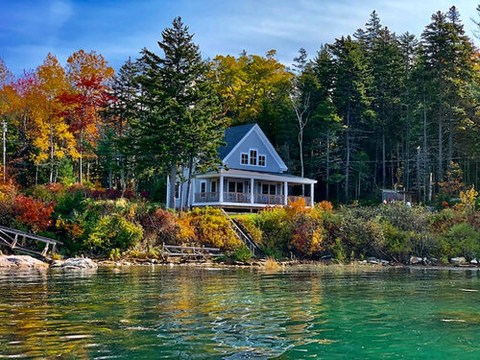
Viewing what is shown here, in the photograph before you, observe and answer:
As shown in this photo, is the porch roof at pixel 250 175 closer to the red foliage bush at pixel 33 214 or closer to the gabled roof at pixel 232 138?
the gabled roof at pixel 232 138

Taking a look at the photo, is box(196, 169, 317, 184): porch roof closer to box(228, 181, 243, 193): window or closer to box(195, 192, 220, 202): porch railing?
box(195, 192, 220, 202): porch railing

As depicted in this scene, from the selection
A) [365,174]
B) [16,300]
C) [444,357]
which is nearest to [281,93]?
[365,174]

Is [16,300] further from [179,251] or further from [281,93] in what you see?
[281,93]

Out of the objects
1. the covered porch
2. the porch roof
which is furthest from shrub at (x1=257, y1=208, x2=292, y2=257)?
the porch roof

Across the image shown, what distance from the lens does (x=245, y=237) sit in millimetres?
33250

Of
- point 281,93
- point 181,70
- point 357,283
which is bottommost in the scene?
point 357,283

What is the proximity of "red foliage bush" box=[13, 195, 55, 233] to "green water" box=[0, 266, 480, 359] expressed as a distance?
1151 cm

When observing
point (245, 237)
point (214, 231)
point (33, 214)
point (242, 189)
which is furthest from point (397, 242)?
point (33, 214)

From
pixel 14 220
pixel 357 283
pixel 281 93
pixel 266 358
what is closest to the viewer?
pixel 266 358

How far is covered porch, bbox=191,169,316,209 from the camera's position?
131 feet

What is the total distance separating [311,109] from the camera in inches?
2156

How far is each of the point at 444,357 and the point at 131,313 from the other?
628 centimetres

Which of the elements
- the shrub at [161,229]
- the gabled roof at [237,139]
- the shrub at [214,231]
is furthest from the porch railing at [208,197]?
the shrub at [161,229]

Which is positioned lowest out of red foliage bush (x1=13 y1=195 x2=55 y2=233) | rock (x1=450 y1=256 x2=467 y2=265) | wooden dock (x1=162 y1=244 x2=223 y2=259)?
rock (x1=450 y1=256 x2=467 y2=265)
